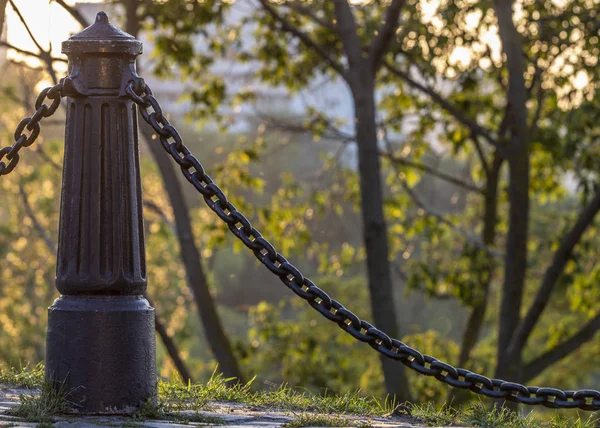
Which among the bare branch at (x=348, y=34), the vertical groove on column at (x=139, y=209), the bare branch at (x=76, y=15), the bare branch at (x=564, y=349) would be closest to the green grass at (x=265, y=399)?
the vertical groove on column at (x=139, y=209)

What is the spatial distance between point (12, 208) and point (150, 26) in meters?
20.8

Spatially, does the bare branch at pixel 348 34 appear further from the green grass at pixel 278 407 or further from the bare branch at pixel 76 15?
the green grass at pixel 278 407

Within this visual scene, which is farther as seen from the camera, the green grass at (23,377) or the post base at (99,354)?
the green grass at (23,377)

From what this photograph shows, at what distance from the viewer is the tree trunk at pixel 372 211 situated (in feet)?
33.1

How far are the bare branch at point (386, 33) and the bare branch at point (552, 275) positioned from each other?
2.48 metres

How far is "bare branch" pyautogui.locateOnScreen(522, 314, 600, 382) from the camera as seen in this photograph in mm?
11020

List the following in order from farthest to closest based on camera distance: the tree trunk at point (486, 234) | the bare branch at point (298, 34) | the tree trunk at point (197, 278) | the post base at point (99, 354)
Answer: the tree trunk at point (486, 234) < the tree trunk at point (197, 278) < the bare branch at point (298, 34) < the post base at point (99, 354)

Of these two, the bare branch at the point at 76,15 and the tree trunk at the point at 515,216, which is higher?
the bare branch at the point at 76,15

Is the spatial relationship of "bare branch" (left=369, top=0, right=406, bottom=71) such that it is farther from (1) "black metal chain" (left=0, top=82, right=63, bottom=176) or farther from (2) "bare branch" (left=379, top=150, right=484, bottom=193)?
(1) "black metal chain" (left=0, top=82, right=63, bottom=176)

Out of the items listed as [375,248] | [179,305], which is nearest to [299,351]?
[375,248]

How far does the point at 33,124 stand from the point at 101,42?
44 centimetres

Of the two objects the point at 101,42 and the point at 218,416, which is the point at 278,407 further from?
the point at 101,42

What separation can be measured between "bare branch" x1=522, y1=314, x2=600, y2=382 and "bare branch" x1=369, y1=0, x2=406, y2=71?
11.8 feet

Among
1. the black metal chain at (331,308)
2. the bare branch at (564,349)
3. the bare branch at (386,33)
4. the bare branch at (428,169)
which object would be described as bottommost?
the bare branch at (564,349)
